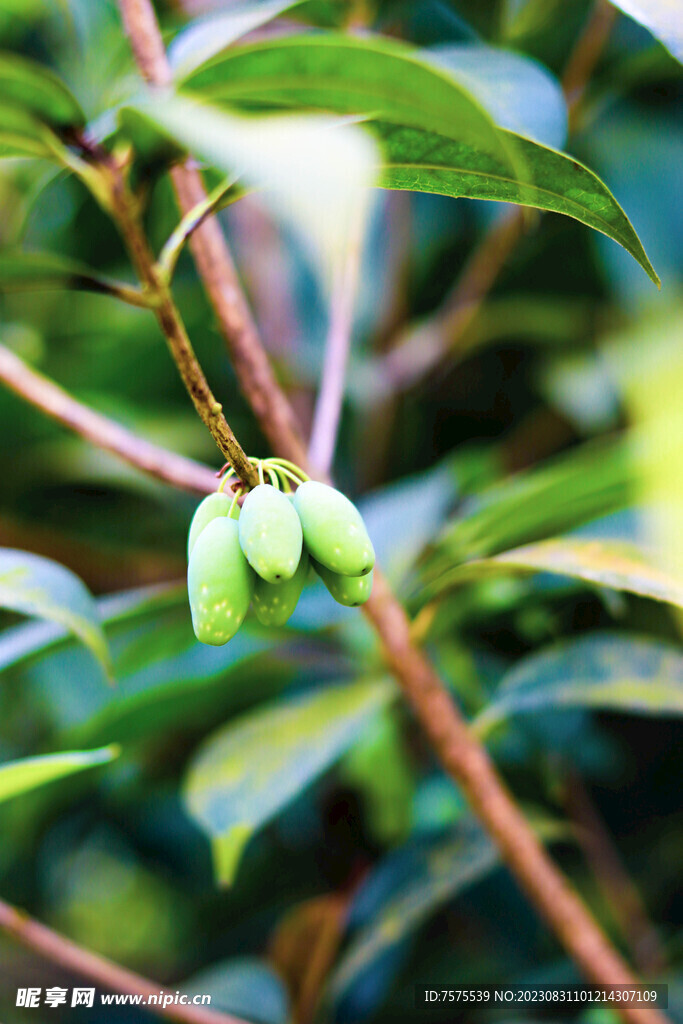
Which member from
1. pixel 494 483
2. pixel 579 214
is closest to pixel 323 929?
pixel 494 483

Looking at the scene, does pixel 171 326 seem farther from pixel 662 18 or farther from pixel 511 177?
pixel 662 18

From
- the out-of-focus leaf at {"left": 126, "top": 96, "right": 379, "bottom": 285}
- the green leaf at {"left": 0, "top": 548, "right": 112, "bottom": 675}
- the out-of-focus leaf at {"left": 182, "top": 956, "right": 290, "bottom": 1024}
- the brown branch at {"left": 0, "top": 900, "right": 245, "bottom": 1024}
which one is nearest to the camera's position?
the out-of-focus leaf at {"left": 126, "top": 96, "right": 379, "bottom": 285}

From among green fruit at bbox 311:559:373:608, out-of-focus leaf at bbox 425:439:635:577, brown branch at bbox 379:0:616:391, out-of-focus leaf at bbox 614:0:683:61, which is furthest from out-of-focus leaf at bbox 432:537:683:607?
brown branch at bbox 379:0:616:391

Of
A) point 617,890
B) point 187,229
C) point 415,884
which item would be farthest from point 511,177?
point 617,890

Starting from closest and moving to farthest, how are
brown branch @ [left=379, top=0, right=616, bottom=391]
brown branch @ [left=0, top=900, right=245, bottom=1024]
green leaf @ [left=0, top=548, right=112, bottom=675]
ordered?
1. green leaf @ [left=0, top=548, right=112, bottom=675]
2. brown branch @ [left=0, top=900, right=245, bottom=1024]
3. brown branch @ [left=379, top=0, right=616, bottom=391]

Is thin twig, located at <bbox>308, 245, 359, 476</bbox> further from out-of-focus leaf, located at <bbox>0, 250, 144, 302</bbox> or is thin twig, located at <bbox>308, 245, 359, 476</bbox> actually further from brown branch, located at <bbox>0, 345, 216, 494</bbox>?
out-of-focus leaf, located at <bbox>0, 250, 144, 302</bbox>

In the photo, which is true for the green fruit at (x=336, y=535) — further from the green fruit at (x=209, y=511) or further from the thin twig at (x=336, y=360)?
the thin twig at (x=336, y=360)
